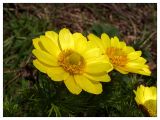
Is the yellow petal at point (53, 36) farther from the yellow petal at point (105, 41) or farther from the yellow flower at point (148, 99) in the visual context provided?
the yellow flower at point (148, 99)

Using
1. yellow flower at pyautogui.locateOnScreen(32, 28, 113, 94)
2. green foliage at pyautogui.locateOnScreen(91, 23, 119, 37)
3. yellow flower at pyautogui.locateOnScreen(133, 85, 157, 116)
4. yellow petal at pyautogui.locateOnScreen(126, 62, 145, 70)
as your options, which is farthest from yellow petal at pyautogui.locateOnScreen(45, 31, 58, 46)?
green foliage at pyautogui.locateOnScreen(91, 23, 119, 37)

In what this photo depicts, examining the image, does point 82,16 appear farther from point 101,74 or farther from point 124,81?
point 101,74

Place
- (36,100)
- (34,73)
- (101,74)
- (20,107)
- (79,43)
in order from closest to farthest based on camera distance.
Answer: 1. (101,74)
2. (79,43)
3. (36,100)
4. (20,107)
5. (34,73)

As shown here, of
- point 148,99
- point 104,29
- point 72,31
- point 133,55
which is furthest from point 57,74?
point 72,31

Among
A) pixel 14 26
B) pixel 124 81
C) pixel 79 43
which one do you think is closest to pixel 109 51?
pixel 79 43

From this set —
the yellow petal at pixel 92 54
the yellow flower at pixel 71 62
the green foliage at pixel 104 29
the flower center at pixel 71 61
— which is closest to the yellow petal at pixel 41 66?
the yellow flower at pixel 71 62

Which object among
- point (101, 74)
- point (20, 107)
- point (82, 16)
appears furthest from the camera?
point (82, 16)

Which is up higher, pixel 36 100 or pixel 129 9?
pixel 129 9
